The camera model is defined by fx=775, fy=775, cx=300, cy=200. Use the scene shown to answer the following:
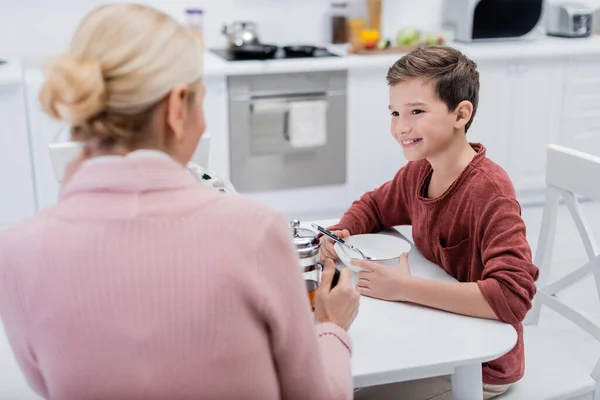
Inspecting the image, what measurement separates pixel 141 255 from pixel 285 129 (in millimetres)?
2780

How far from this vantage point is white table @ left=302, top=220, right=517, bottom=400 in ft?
→ 3.84

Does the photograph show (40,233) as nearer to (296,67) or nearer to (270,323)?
(270,323)

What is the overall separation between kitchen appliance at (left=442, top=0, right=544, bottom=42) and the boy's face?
254cm

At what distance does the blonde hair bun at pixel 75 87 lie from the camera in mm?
847

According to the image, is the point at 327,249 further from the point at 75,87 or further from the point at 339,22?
the point at 339,22

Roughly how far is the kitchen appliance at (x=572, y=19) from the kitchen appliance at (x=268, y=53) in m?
1.37

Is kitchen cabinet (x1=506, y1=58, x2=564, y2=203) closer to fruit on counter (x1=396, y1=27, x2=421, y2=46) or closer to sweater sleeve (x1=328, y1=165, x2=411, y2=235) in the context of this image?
fruit on counter (x1=396, y1=27, x2=421, y2=46)

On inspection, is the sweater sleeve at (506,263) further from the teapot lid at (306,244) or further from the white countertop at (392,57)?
the white countertop at (392,57)

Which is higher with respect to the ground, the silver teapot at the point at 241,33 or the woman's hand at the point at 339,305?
the silver teapot at the point at 241,33

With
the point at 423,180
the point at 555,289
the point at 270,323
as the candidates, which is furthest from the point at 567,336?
the point at 270,323

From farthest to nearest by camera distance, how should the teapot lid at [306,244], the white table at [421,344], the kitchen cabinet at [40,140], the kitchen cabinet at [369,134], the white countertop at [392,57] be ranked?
the kitchen cabinet at [369,134], the white countertop at [392,57], the kitchen cabinet at [40,140], the teapot lid at [306,244], the white table at [421,344]

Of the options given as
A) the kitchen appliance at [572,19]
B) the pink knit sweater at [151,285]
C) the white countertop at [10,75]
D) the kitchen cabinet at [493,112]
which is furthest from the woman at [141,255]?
the kitchen appliance at [572,19]

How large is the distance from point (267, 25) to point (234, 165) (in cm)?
91

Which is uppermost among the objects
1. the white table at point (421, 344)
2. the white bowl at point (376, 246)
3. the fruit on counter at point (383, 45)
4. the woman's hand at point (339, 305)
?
the fruit on counter at point (383, 45)
